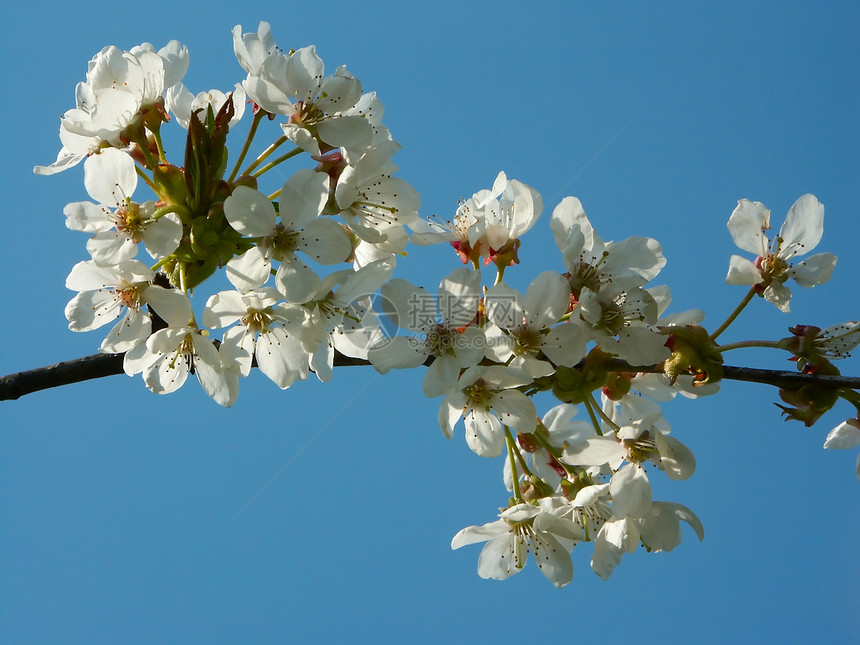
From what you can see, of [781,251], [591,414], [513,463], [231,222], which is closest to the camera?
[231,222]

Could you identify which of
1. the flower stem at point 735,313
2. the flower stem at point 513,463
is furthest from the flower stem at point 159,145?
the flower stem at point 735,313

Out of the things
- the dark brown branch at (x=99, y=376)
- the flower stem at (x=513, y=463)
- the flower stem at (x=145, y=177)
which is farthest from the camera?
the flower stem at (x=513, y=463)

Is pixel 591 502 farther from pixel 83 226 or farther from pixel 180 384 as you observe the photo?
pixel 83 226

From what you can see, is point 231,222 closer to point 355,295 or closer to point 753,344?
point 355,295

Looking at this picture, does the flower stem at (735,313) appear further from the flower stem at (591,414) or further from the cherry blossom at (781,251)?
the flower stem at (591,414)

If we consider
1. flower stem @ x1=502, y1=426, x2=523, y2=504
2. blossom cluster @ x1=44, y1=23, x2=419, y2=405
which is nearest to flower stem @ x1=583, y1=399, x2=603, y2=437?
flower stem @ x1=502, y1=426, x2=523, y2=504

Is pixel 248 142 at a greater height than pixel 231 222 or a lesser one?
greater

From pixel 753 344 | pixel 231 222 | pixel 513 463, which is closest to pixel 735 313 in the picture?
pixel 753 344

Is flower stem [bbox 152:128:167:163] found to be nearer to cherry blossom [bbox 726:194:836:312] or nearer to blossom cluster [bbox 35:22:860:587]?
blossom cluster [bbox 35:22:860:587]
